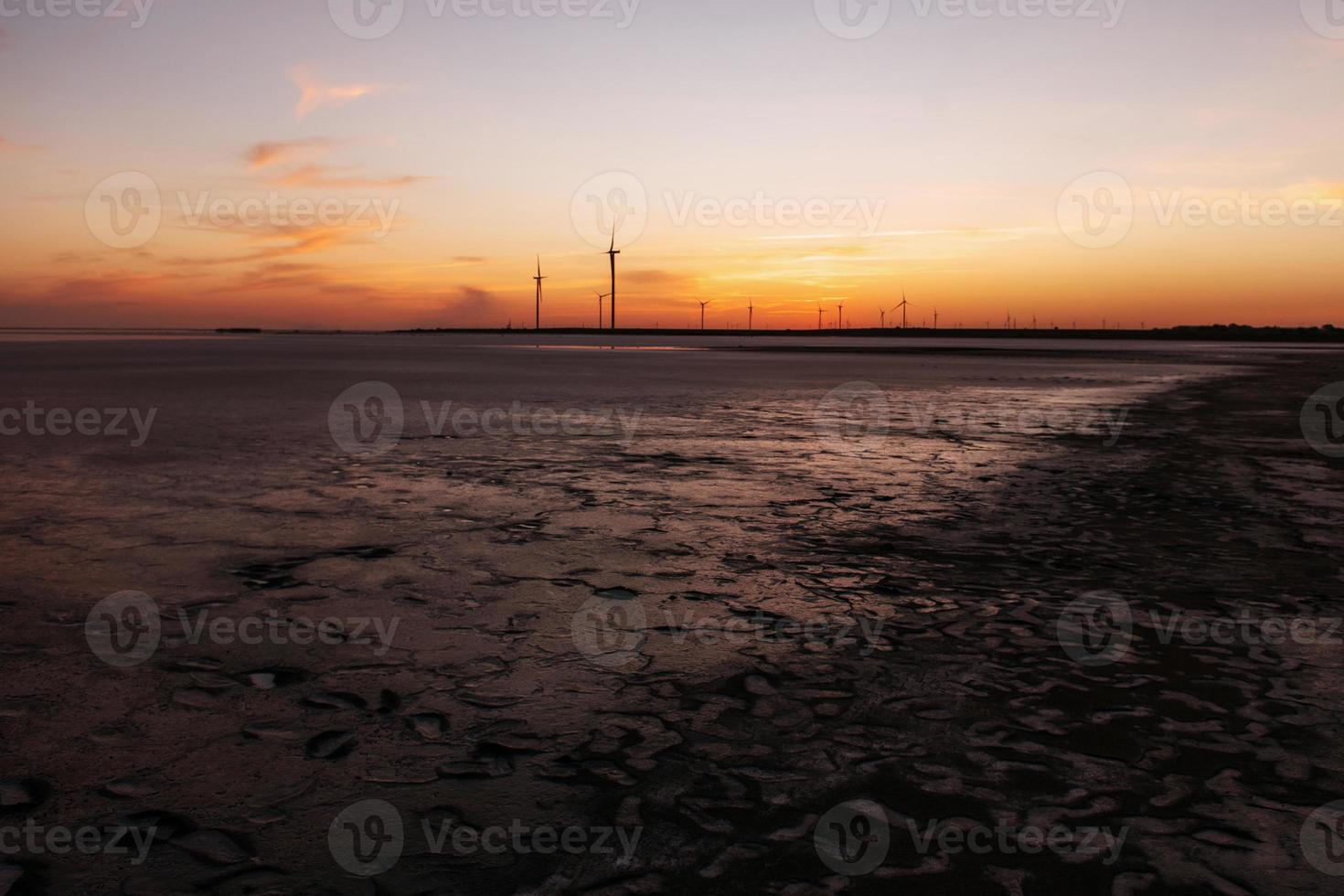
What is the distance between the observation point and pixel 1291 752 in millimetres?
3410

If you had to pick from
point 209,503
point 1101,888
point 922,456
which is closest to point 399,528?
point 209,503
